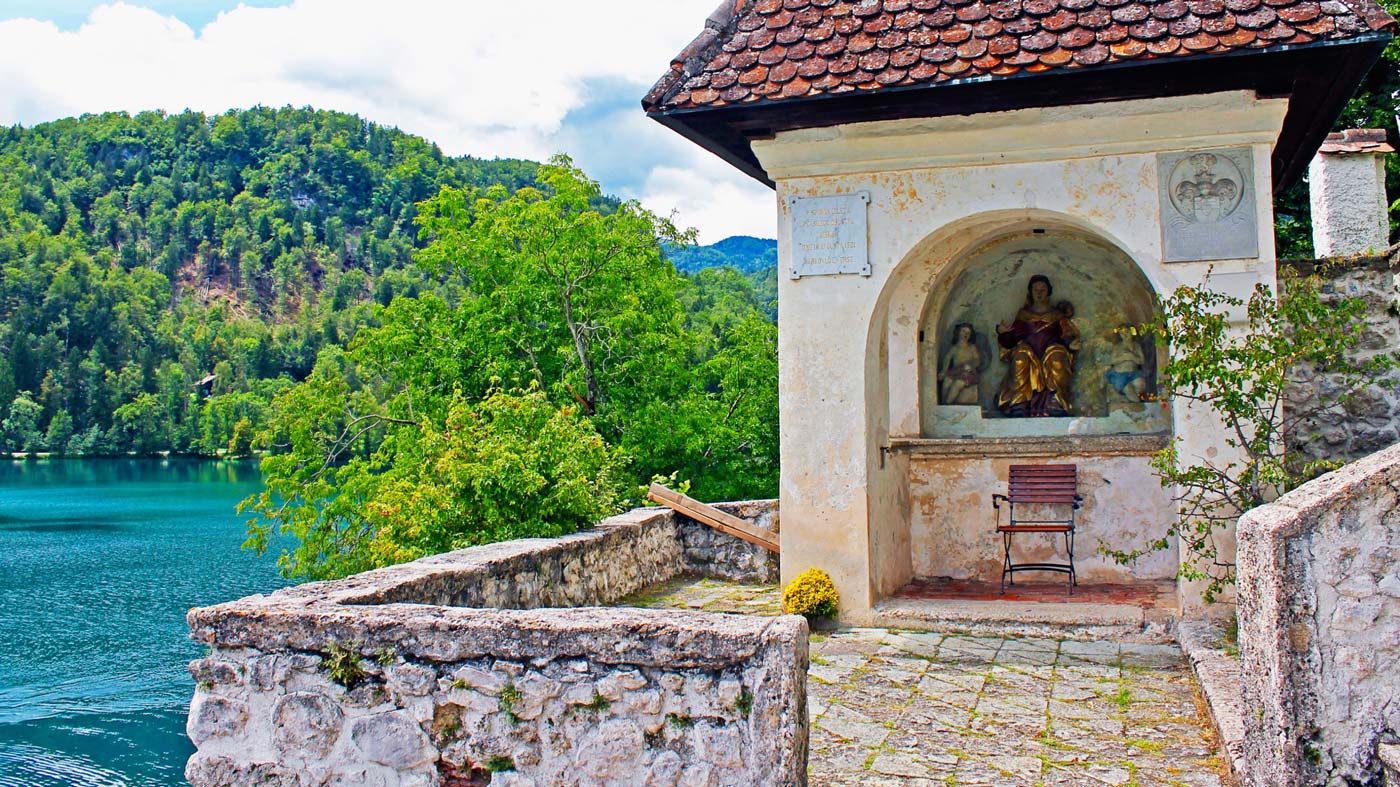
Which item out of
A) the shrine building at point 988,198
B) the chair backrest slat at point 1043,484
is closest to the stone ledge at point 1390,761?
the shrine building at point 988,198

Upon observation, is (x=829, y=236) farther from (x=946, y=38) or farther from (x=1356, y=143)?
(x=1356, y=143)

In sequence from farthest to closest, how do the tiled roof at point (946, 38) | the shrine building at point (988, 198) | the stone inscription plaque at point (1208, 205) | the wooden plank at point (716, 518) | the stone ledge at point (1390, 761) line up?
1. the wooden plank at point (716, 518)
2. the stone inscription plaque at point (1208, 205)
3. the shrine building at point (988, 198)
4. the tiled roof at point (946, 38)
5. the stone ledge at point (1390, 761)

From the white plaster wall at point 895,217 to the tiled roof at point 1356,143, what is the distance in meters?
3.56

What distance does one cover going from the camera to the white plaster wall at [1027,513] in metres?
8.23

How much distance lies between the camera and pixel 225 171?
13125 cm

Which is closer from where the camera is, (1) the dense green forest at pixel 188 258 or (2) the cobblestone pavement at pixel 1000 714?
(2) the cobblestone pavement at pixel 1000 714

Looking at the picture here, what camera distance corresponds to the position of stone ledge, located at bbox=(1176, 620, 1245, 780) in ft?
12.9

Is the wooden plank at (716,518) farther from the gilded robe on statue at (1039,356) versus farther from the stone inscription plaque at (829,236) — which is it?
the stone inscription plaque at (829,236)

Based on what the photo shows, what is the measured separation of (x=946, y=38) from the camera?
6559mm

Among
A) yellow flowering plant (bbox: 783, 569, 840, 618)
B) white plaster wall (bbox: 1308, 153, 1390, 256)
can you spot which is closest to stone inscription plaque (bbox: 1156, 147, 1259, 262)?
yellow flowering plant (bbox: 783, 569, 840, 618)

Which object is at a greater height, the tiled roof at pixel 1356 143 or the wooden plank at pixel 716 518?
the tiled roof at pixel 1356 143

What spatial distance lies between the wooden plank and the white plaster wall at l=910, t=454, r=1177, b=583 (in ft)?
4.00

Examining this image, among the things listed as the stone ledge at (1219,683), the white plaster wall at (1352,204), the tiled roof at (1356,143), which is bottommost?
the stone ledge at (1219,683)

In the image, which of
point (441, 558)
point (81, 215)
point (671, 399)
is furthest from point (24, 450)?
point (441, 558)
